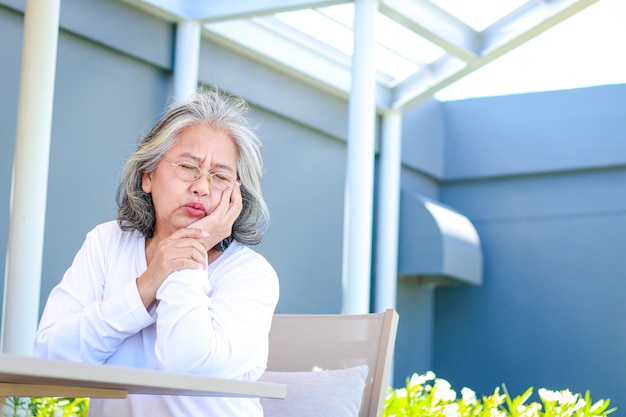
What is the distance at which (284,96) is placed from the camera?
7352 millimetres

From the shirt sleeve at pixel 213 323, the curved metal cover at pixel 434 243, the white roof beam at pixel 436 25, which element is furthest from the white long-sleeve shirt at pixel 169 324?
the curved metal cover at pixel 434 243

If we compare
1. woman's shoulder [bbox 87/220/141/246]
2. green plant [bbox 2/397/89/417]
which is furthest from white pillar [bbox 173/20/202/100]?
woman's shoulder [bbox 87/220/141/246]

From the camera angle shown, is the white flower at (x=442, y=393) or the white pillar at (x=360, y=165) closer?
the white flower at (x=442, y=393)

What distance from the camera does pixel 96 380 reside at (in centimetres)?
126

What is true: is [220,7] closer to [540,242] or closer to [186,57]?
[186,57]

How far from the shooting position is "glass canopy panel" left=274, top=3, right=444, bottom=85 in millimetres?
6977

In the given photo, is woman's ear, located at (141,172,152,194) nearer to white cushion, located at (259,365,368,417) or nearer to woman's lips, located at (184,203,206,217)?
woman's lips, located at (184,203,206,217)

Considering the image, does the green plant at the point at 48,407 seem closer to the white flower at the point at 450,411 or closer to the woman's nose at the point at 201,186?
the white flower at the point at 450,411

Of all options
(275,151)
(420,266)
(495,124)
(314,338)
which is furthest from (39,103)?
(495,124)

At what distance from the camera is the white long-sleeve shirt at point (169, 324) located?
173 centimetres

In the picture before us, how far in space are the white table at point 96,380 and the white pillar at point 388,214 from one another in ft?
19.8

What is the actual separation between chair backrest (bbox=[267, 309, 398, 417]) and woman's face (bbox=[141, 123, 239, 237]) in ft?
2.45

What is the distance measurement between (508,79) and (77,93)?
472 cm

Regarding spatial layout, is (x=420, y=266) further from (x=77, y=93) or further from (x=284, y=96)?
(x=77, y=93)
